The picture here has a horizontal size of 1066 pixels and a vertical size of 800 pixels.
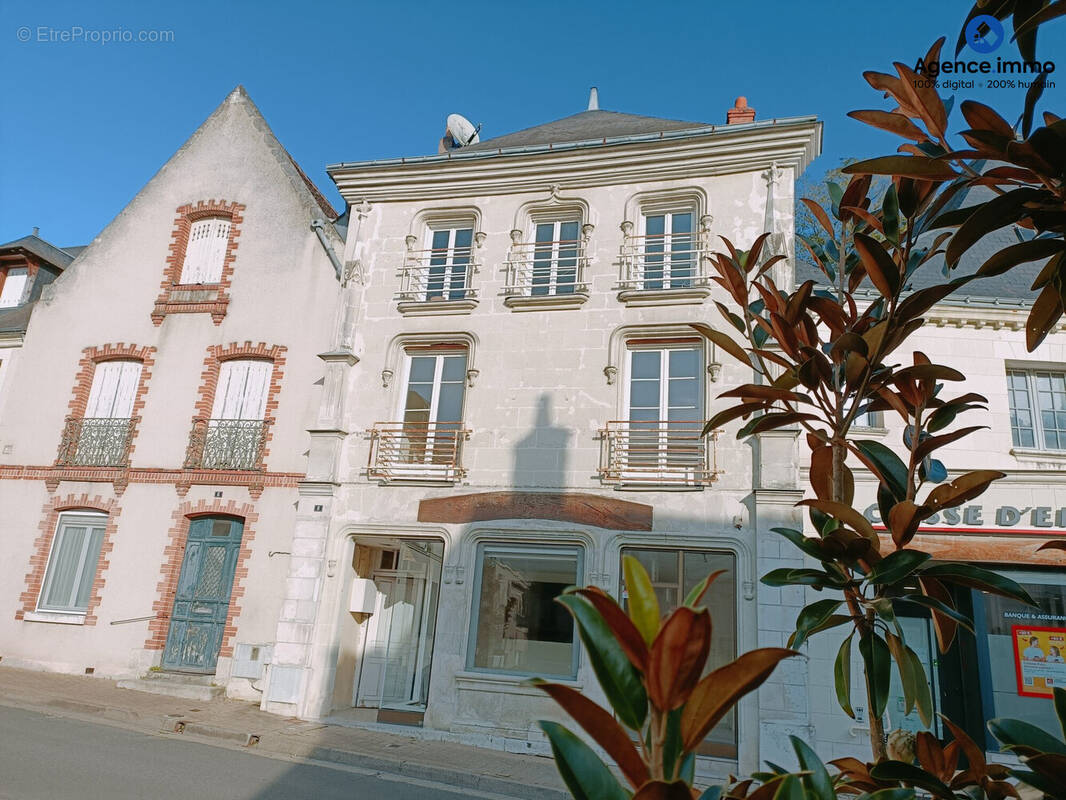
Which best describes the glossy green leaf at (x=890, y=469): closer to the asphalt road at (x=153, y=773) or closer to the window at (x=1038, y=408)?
the asphalt road at (x=153, y=773)

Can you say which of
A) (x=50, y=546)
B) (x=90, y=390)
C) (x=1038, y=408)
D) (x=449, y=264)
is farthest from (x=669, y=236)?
(x=50, y=546)

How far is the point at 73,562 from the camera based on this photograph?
12.9m

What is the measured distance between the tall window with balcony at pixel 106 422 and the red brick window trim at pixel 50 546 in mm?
704

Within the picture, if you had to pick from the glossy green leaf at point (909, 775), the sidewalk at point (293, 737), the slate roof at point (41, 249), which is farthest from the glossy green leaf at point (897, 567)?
the slate roof at point (41, 249)

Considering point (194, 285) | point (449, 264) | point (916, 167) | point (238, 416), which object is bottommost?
point (916, 167)

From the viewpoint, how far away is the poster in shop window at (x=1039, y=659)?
29.0ft

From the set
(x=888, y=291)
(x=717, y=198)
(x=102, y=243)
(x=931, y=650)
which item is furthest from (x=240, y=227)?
(x=888, y=291)

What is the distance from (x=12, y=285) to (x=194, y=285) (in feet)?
19.2

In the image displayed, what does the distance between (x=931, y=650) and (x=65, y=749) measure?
1015 cm

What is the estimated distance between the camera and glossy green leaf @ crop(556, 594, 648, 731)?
2.92ft

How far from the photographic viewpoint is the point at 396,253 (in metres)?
12.6

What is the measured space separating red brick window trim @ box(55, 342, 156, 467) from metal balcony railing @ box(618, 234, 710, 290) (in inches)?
350

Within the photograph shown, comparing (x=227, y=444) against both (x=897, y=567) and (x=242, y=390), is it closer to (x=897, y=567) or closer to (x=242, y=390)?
→ (x=242, y=390)

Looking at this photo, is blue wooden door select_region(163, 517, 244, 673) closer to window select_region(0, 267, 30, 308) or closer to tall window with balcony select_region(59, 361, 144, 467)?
tall window with balcony select_region(59, 361, 144, 467)
